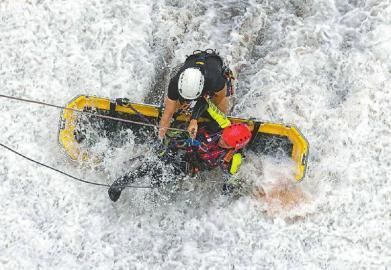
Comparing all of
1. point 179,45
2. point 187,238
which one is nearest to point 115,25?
point 179,45

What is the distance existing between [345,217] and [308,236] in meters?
0.52

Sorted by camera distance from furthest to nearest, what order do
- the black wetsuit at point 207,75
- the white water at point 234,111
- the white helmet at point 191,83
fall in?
the white water at point 234,111 < the black wetsuit at point 207,75 < the white helmet at point 191,83

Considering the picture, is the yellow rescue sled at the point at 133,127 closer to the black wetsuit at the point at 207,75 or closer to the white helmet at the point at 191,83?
the black wetsuit at the point at 207,75

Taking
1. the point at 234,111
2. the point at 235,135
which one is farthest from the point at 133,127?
the point at 235,135

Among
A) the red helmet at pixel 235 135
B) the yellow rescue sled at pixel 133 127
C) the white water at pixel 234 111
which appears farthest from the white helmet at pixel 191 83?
the white water at pixel 234 111

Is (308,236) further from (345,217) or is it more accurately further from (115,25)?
(115,25)

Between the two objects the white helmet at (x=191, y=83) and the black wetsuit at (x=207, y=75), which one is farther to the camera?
the black wetsuit at (x=207, y=75)

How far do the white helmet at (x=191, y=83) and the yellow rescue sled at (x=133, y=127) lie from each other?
2.47 ft

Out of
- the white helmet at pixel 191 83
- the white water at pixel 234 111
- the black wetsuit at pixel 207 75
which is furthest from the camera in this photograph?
the white water at pixel 234 111

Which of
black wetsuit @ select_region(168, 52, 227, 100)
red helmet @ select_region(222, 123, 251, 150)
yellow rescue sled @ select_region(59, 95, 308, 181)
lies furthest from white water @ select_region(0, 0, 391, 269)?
black wetsuit @ select_region(168, 52, 227, 100)

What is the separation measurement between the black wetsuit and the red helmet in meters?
0.49

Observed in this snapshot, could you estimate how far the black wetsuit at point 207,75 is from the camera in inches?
215

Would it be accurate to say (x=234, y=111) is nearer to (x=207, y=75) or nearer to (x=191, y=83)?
(x=207, y=75)

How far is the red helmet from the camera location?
531 cm
